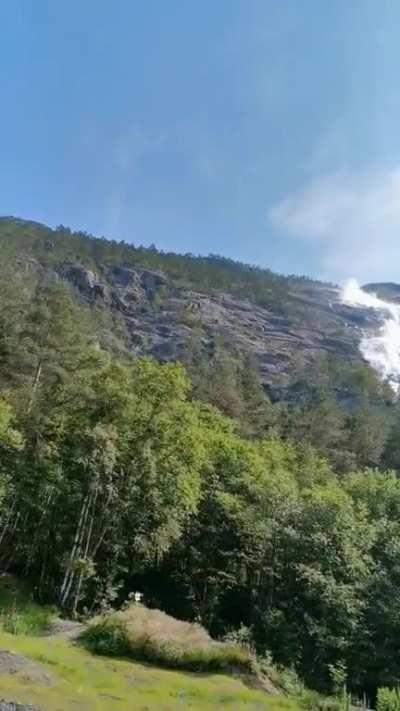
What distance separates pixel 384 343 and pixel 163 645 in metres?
121

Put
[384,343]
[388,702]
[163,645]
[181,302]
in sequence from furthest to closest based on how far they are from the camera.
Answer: [384,343], [181,302], [163,645], [388,702]

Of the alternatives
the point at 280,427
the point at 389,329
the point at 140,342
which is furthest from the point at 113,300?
the point at 389,329

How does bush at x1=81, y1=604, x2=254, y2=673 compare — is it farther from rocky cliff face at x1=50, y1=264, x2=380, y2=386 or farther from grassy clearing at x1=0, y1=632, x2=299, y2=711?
rocky cliff face at x1=50, y1=264, x2=380, y2=386

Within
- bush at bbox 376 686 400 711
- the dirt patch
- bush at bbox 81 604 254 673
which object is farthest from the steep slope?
bush at bbox 376 686 400 711

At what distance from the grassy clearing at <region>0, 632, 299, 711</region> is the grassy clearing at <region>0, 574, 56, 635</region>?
5.04 feet

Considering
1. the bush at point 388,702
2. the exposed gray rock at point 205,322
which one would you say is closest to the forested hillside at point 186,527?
the bush at point 388,702

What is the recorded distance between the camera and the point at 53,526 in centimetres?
2061

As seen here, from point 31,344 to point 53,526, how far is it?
16.3m

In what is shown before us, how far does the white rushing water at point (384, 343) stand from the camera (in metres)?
111

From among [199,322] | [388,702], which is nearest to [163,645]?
[388,702]

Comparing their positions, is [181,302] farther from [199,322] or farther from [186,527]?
[186,527]

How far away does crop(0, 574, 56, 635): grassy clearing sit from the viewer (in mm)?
15242

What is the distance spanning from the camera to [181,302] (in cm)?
11131

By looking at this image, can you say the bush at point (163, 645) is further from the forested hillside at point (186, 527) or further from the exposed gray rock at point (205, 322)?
the exposed gray rock at point (205, 322)
